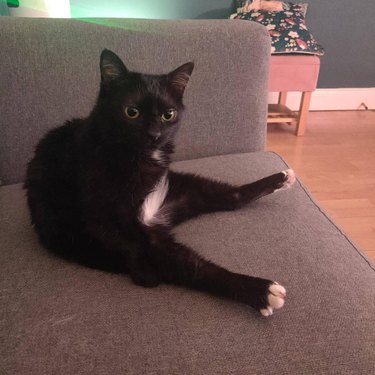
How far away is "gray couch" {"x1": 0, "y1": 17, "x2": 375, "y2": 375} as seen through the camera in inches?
24.0

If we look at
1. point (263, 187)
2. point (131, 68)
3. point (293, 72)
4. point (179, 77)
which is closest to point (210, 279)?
point (263, 187)

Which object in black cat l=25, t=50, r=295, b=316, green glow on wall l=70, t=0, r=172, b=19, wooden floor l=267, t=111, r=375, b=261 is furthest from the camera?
green glow on wall l=70, t=0, r=172, b=19

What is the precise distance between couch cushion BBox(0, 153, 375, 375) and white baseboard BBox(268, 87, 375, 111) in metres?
2.37

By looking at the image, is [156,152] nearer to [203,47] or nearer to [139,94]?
[139,94]

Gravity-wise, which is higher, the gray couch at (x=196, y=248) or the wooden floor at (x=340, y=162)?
the gray couch at (x=196, y=248)

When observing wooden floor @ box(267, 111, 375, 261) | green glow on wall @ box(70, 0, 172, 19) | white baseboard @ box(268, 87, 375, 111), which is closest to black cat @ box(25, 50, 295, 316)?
wooden floor @ box(267, 111, 375, 261)

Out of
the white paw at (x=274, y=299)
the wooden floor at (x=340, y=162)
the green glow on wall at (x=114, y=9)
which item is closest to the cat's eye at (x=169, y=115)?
the white paw at (x=274, y=299)

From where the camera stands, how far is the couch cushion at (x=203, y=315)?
0.60m

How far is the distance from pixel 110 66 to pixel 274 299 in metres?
0.62

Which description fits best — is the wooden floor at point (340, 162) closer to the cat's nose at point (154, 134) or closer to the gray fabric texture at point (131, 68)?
the gray fabric texture at point (131, 68)

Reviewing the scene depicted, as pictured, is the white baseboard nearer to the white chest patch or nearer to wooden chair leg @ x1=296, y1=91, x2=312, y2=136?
wooden chair leg @ x1=296, y1=91, x2=312, y2=136

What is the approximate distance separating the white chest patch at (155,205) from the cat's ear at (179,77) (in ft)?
0.78

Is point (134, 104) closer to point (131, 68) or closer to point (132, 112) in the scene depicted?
point (132, 112)

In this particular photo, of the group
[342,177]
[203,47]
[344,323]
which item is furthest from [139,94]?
[342,177]
